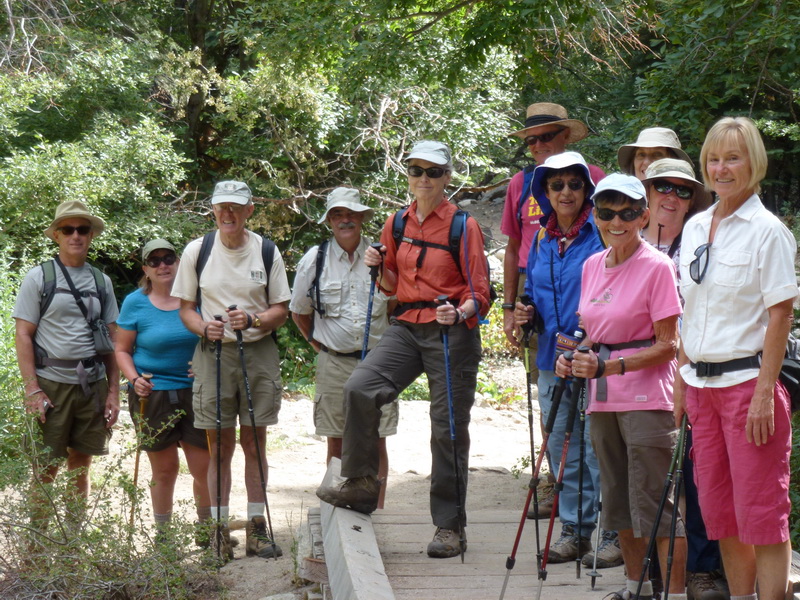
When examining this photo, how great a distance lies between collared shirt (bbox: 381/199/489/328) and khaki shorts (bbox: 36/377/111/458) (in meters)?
2.34

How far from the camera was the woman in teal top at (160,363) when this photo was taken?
599 centimetres

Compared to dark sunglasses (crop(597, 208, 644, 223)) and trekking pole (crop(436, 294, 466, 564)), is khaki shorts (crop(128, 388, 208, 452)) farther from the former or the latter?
dark sunglasses (crop(597, 208, 644, 223))

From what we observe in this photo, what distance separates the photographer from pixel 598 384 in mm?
3998

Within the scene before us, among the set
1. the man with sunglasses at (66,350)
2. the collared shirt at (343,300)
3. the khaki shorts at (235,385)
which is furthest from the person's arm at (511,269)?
the man with sunglasses at (66,350)

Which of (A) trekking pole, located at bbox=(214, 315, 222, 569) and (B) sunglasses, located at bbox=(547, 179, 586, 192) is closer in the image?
(B) sunglasses, located at bbox=(547, 179, 586, 192)

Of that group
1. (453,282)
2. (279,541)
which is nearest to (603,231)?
(453,282)

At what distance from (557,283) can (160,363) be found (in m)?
2.76

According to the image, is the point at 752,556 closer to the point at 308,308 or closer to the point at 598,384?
the point at 598,384

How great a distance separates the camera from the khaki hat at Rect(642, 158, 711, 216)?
4.49m

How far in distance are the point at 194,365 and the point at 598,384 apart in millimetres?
2919

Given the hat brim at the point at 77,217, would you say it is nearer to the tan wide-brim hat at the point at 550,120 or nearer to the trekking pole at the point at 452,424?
the trekking pole at the point at 452,424

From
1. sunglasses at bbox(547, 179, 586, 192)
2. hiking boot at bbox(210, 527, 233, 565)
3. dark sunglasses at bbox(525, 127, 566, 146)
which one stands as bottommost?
hiking boot at bbox(210, 527, 233, 565)

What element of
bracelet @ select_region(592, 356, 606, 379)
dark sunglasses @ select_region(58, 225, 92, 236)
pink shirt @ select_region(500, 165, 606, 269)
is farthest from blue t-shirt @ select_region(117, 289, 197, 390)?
bracelet @ select_region(592, 356, 606, 379)

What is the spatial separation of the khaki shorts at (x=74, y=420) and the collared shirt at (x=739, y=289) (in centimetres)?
406
